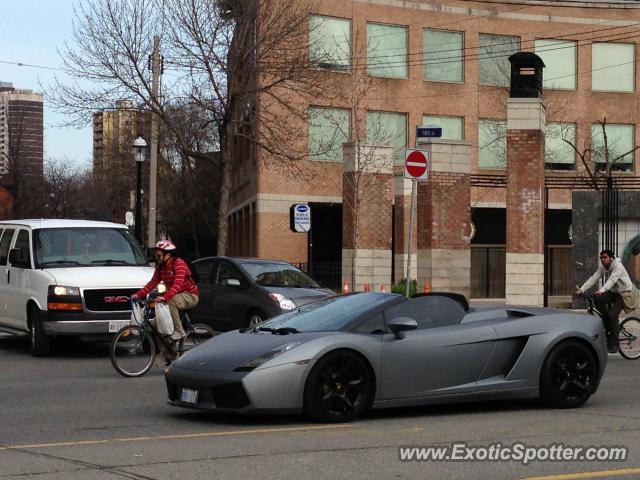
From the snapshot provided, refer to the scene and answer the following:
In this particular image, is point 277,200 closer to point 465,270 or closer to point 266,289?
point 465,270

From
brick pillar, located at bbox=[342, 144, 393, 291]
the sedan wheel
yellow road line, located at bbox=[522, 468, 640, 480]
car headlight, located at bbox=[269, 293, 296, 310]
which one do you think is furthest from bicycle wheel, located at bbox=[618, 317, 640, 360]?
brick pillar, located at bbox=[342, 144, 393, 291]

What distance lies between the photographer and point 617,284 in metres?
17.4

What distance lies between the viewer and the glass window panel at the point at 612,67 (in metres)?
51.2

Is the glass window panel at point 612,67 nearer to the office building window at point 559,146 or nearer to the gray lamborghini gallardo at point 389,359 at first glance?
the office building window at point 559,146

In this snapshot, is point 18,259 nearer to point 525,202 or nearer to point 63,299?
point 63,299

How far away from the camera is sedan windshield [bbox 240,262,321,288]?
795 inches

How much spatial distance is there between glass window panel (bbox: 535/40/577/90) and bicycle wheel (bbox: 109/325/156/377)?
38611 mm

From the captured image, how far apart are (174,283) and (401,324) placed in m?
5.22

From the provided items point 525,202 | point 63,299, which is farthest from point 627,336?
point 525,202

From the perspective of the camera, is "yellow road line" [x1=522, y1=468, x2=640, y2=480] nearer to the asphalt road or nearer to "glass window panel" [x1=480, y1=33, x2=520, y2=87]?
the asphalt road

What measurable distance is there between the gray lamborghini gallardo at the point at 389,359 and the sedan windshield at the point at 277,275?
8481 millimetres

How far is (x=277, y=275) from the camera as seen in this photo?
2047cm

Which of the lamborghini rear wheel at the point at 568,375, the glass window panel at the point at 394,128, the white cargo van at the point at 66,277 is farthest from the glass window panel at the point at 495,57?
the lamborghini rear wheel at the point at 568,375

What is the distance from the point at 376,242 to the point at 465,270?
120 inches
